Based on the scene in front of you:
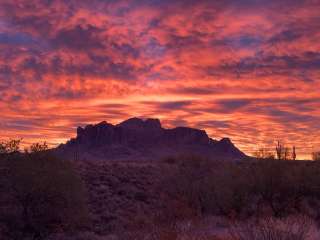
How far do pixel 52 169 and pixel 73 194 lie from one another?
5.79 ft

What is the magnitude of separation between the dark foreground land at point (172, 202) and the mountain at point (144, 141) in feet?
333

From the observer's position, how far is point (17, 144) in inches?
977

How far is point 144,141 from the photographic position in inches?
6260

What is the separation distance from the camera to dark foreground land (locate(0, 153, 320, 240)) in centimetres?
1928

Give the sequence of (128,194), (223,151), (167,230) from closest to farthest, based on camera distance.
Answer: (167,230) → (128,194) → (223,151)

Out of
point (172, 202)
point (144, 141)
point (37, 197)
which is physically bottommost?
point (172, 202)

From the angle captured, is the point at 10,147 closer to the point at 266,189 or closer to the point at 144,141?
the point at 266,189

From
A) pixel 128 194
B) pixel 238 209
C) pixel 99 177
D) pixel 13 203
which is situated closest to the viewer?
pixel 13 203

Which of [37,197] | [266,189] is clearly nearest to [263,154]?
[266,189]

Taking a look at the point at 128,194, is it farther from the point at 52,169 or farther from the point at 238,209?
the point at 52,169

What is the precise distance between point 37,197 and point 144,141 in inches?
5295

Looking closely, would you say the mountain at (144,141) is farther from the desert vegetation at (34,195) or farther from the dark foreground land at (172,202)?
the desert vegetation at (34,195)

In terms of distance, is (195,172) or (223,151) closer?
(195,172)

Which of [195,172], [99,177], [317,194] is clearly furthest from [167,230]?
[99,177]
